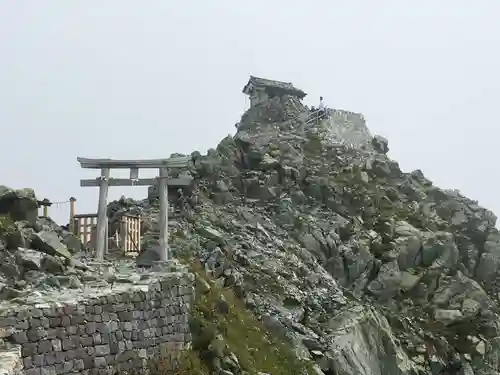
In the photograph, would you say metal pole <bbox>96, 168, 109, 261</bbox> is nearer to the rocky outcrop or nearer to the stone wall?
the stone wall

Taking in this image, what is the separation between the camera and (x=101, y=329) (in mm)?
10805

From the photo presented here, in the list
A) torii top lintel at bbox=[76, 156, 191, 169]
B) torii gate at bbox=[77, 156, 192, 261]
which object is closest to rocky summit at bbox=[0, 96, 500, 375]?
torii gate at bbox=[77, 156, 192, 261]

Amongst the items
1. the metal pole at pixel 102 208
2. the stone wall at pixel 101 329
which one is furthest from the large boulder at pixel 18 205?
the stone wall at pixel 101 329

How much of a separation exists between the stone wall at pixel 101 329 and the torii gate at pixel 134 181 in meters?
2.40

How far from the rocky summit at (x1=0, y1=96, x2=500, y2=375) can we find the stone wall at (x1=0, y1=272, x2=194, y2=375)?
66 centimetres

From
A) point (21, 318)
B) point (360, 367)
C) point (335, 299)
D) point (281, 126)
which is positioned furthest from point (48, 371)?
point (281, 126)

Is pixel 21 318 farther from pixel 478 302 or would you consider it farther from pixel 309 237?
pixel 478 302

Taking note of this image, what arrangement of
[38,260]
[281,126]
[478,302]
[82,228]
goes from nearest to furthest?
[38,260], [82,228], [478,302], [281,126]

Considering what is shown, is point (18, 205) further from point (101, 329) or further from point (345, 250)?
point (345, 250)

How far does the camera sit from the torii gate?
15.3 metres

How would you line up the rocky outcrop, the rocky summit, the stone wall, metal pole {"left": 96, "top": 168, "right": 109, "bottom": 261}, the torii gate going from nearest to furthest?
the stone wall < the rocky summit < the torii gate < metal pole {"left": 96, "top": 168, "right": 109, "bottom": 261} < the rocky outcrop

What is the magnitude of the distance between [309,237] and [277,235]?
185 centimetres

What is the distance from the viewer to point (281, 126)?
43.1m

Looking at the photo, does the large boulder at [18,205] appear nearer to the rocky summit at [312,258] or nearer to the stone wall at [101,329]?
the rocky summit at [312,258]
